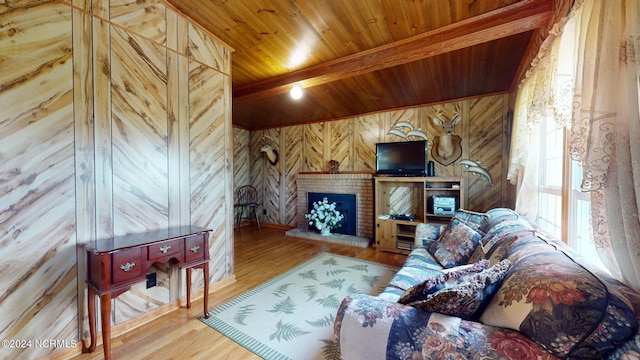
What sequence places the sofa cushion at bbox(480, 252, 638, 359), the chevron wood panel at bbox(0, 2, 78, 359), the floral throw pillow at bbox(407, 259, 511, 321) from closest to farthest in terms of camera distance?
the sofa cushion at bbox(480, 252, 638, 359) → the floral throw pillow at bbox(407, 259, 511, 321) → the chevron wood panel at bbox(0, 2, 78, 359)

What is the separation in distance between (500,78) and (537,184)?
1.69 meters

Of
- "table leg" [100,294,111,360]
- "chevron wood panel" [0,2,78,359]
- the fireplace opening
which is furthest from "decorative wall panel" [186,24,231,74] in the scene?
the fireplace opening

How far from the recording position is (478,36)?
222 cm

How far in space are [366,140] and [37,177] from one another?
4376 mm

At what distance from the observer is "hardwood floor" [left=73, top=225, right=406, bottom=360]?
66.9 inches

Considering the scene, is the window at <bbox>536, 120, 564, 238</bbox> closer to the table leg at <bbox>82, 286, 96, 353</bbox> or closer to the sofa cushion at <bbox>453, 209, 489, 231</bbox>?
the sofa cushion at <bbox>453, 209, 489, 231</bbox>

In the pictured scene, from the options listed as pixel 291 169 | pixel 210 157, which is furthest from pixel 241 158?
pixel 210 157

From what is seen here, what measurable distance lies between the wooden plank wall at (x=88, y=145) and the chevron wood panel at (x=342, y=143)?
117 inches

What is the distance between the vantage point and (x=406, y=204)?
171 inches

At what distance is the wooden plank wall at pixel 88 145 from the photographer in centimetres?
151

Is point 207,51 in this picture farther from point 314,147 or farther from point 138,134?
point 314,147

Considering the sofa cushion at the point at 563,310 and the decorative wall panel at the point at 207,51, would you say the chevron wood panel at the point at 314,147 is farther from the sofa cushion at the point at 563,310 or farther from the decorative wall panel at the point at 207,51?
the sofa cushion at the point at 563,310

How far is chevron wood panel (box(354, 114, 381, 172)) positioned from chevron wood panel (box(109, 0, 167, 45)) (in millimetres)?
3509

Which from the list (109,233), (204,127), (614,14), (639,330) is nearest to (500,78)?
(614,14)
